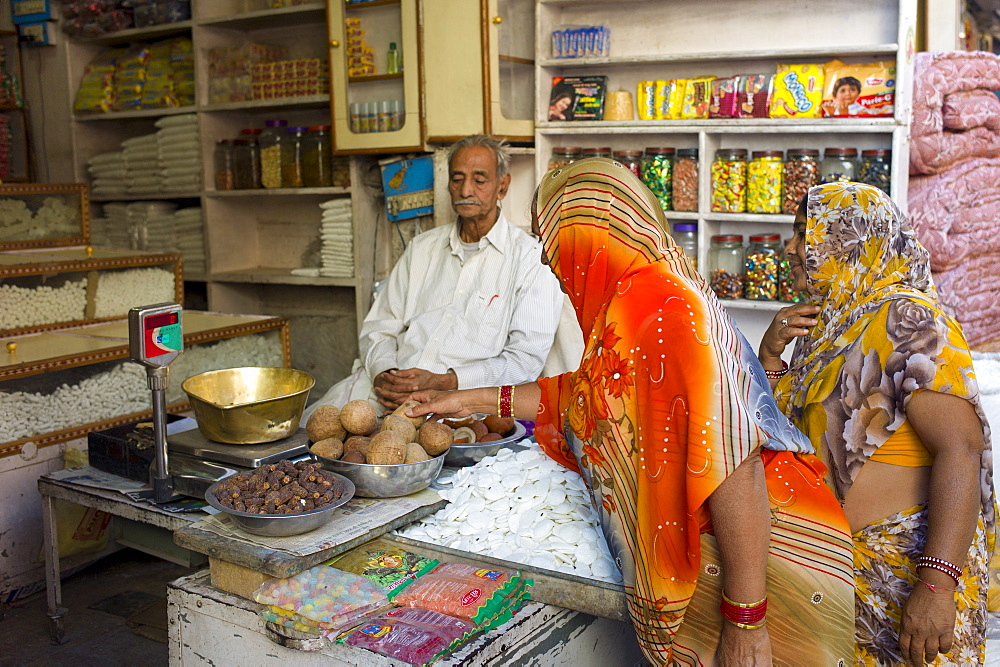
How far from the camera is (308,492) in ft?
4.94

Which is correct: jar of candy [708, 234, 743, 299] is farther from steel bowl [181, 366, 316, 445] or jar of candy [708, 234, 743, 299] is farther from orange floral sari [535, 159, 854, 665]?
orange floral sari [535, 159, 854, 665]

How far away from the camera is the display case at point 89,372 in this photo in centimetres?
258

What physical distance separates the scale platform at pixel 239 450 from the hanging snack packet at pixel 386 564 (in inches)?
15.6

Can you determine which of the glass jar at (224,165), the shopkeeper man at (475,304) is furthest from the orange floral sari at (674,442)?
the glass jar at (224,165)

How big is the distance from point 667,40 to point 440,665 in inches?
117

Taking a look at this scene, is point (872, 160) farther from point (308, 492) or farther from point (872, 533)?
point (308, 492)

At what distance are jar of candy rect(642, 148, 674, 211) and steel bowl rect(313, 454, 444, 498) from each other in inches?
79.4

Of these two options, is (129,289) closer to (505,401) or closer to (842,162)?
(505,401)

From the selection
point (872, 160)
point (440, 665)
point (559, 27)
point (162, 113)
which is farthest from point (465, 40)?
point (440, 665)

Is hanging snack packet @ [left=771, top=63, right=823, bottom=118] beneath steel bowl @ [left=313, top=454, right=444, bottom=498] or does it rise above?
above

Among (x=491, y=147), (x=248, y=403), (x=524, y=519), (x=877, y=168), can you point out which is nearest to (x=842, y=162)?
(x=877, y=168)

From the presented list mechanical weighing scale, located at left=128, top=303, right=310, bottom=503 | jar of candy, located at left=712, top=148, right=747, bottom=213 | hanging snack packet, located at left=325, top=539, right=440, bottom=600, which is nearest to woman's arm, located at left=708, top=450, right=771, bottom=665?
hanging snack packet, located at left=325, top=539, right=440, bottom=600

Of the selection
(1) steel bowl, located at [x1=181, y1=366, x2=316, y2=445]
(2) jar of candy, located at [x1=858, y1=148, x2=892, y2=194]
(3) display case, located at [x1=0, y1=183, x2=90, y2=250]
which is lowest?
→ (1) steel bowl, located at [x1=181, y1=366, x2=316, y2=445]

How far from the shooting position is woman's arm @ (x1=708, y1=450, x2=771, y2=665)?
4.04 ft
